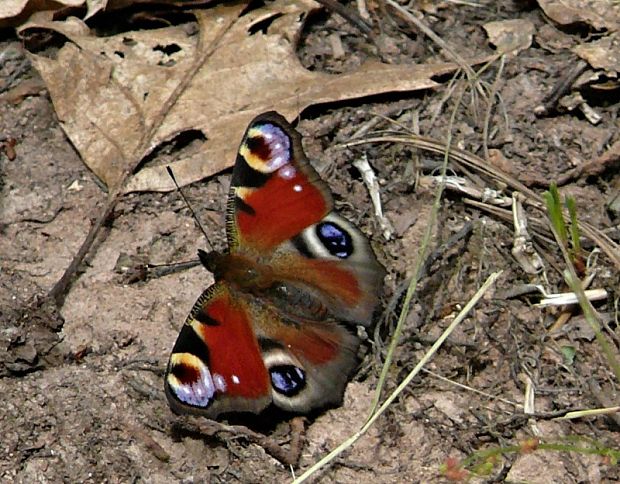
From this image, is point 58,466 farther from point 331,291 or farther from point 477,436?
point 477,436

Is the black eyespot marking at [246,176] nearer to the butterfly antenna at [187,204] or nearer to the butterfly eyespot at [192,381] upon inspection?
the butterfly antenna at [187,204]

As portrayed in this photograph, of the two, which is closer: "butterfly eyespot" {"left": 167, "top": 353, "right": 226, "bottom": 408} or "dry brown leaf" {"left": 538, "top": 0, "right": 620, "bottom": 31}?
"butterfly eyespot" {"left": 167, "top": 353, "right": 226, "bottom": 408}

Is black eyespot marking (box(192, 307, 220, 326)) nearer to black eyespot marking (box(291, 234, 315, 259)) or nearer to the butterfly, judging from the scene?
the butterfly

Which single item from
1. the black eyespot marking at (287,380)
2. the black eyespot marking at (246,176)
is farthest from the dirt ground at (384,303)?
the black eyespot marking at (246,176)

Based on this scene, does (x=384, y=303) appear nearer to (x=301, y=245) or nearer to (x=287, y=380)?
(x=301, y=245)

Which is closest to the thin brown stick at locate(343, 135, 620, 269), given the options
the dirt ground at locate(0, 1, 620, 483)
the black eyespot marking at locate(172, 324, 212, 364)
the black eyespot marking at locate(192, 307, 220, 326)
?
the dirt ground at locate(0, 1, 620, 483)

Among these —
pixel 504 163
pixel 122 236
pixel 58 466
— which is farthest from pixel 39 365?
pixel 504 163
